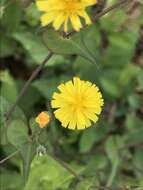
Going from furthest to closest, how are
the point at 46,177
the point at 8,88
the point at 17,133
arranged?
the point at 8,88, the point at 46,177, the point at 17,133

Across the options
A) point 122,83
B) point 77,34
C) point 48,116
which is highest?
point 77,34

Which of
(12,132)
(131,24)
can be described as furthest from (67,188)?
(131,24)

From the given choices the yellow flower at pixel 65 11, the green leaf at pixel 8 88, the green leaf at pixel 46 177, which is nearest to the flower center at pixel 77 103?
the yellow flower at pixel 65 11

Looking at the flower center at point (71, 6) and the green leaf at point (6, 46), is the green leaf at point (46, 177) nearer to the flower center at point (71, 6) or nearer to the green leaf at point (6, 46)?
the green leaf at point (6, 46)

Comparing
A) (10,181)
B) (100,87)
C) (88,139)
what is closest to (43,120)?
(10,181)

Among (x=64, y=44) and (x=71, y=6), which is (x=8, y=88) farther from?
(x=71, y=6)

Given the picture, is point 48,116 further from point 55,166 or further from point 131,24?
point 131,24

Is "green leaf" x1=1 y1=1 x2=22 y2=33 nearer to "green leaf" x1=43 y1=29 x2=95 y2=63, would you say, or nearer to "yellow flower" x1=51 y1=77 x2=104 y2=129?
"green leaf" x1=43 y1=29 x2=95 y2=63
